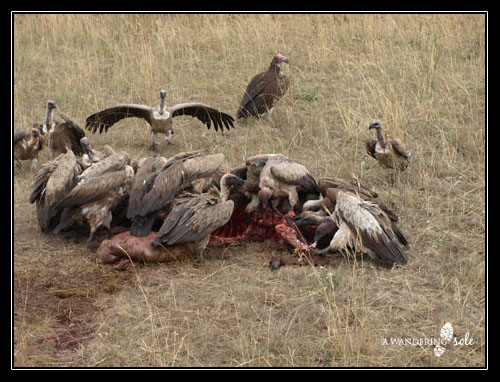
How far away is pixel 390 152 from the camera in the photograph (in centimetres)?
803

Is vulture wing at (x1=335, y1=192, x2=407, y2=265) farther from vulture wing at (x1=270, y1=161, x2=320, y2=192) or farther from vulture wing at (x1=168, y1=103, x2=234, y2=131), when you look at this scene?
vulture wing at (x1=168, y1=103, x2=234, y2=131)

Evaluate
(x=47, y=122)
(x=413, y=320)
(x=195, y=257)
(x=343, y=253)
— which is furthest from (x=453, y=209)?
(x=47, y=122)

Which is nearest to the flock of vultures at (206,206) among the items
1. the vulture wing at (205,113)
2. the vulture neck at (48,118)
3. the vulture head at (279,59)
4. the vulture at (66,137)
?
the vulture at (66,137)

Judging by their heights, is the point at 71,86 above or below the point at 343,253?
above

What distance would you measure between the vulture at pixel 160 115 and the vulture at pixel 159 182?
6.40ft

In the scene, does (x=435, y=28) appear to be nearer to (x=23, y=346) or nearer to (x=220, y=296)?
(x=220, y=296)

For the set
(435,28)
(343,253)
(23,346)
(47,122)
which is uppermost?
(435,28)

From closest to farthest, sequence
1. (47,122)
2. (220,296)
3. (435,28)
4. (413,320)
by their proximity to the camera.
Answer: (413,320) → (220,296) → (47,122) → (435,28)

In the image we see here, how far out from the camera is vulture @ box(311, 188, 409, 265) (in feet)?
20.9

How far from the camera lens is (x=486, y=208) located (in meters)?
7.10

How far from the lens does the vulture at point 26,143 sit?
8.68 m

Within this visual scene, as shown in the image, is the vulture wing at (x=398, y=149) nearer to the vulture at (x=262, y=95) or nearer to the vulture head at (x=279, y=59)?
the vulture at (x=262, y=95)

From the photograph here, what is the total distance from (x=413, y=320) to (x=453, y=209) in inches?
84.0

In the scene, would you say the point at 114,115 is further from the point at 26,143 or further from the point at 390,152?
the point at 390,152
